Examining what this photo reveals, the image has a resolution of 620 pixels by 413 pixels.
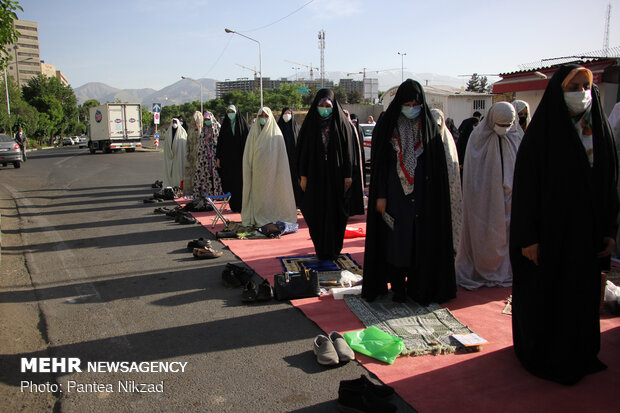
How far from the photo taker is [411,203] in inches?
169

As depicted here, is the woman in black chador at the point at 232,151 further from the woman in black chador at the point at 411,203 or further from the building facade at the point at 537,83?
the building facade at the point at 537,83

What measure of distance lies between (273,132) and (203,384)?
5.53m

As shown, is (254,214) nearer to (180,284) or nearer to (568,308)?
(180,284)

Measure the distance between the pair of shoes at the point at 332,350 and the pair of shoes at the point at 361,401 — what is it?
0.45 metres

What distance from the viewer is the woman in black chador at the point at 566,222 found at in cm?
299

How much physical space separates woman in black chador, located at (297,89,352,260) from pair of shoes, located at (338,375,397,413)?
2.99m

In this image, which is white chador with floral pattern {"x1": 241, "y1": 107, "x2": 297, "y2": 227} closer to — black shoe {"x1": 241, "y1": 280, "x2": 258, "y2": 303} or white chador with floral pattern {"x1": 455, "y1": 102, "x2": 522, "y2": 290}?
black shoe {"x1": 241, "y1": 280, "x2": 258, "y2": 303}

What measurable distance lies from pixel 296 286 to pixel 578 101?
9.57 ft

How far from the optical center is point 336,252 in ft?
19.2

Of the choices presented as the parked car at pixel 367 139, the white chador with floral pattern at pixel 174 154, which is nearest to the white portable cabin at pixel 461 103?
the parked car at pixel 367 139

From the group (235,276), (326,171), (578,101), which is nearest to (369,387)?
(578,101)

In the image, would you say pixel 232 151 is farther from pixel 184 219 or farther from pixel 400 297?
pixel 400 297

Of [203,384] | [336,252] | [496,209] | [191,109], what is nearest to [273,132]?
[336,252]
